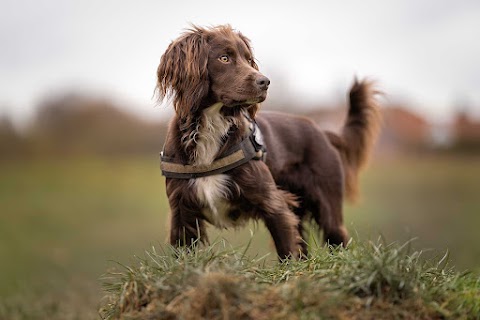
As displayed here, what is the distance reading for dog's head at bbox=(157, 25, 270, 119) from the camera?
455 cm

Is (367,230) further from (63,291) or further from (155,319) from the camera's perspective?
(63,291)

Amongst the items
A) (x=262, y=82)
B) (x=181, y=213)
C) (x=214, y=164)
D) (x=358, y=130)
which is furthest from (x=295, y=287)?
(x=358, y=130)

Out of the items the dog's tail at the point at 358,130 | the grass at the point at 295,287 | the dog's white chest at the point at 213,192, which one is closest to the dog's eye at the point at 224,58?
the dog's white chest at the point at 213,192

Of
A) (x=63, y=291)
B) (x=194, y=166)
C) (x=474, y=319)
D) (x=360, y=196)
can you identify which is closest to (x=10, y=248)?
(x=63, y=291)

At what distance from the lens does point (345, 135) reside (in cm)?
673

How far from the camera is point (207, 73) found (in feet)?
15.4

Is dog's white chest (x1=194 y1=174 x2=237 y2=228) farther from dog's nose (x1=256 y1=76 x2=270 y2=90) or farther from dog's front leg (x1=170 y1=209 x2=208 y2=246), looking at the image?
dog's nose (x1=256 y1=76 x2=270 y2=90)

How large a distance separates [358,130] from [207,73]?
2.50 meters

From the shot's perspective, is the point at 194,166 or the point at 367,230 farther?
the point at 194,166

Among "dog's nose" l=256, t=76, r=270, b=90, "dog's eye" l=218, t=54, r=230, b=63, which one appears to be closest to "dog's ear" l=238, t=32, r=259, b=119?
"dog's eye" l=218, t=54, r=230, b=63

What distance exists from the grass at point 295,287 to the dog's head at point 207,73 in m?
1.29

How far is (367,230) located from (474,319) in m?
0.95

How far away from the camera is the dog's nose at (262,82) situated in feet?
14.6

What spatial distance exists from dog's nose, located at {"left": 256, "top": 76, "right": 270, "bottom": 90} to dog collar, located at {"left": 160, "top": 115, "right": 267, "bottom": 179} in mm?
528
